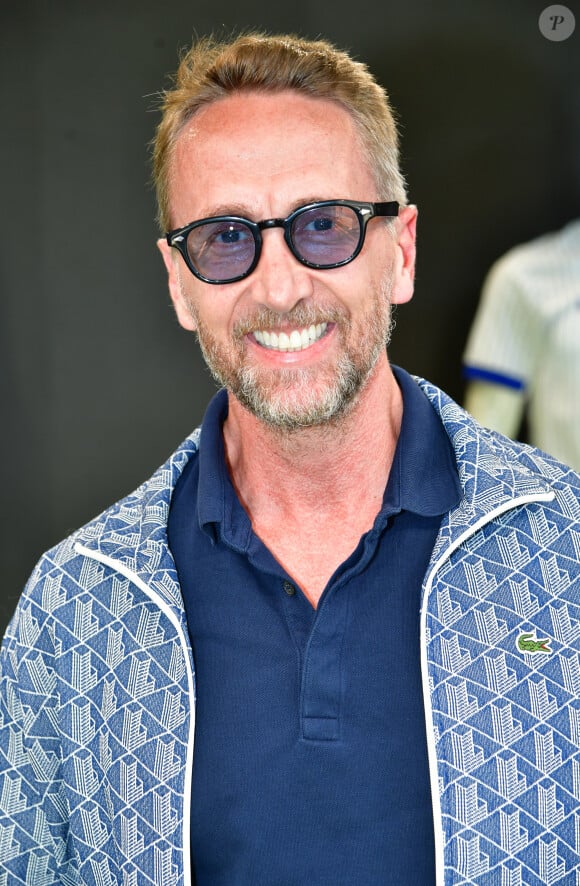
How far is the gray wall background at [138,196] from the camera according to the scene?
2414 millimetres

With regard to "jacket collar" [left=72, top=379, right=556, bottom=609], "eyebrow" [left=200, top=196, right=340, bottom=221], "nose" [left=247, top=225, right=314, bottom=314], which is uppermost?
"eyebrow" [left=200, top=196, right=340, bottom=221]

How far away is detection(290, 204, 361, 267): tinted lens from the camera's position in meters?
1.52

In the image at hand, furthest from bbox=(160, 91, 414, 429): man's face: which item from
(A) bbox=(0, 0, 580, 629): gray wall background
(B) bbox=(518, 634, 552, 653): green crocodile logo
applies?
(A) bbox=(0, 0, 580, 629): gray wall background

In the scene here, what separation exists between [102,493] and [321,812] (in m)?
1.41

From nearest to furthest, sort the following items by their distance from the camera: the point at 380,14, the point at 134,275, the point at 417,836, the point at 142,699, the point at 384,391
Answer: the point at 417,836 → the point at 142,699 → the point at 384,391 → the point at 380,14 → the point at 134,275

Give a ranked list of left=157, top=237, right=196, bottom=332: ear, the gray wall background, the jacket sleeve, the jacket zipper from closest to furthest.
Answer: the jacket zipper, the jacket sleeve, left=157, top=237, right=196, bottom=332: ear, the gray wall background

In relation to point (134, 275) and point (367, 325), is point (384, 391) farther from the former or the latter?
point (134, 275)

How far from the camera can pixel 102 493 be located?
2.69m

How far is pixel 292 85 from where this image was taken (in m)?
1.60

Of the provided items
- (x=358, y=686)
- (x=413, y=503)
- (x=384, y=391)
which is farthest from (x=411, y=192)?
(x=358, y=686)

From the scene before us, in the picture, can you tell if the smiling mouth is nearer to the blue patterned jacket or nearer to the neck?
the neck

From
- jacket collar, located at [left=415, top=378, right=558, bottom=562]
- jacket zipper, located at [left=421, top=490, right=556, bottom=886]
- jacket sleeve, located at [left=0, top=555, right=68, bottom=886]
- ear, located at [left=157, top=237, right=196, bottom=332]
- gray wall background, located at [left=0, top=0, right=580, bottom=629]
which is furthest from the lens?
gray wall background, located at [left=0, top=0, right=580, bottom=629]

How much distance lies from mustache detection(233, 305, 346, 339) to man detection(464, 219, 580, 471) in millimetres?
985

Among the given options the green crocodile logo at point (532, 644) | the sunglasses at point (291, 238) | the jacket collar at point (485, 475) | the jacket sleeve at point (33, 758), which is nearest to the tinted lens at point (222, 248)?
the sunglasses at point (291, 238)
